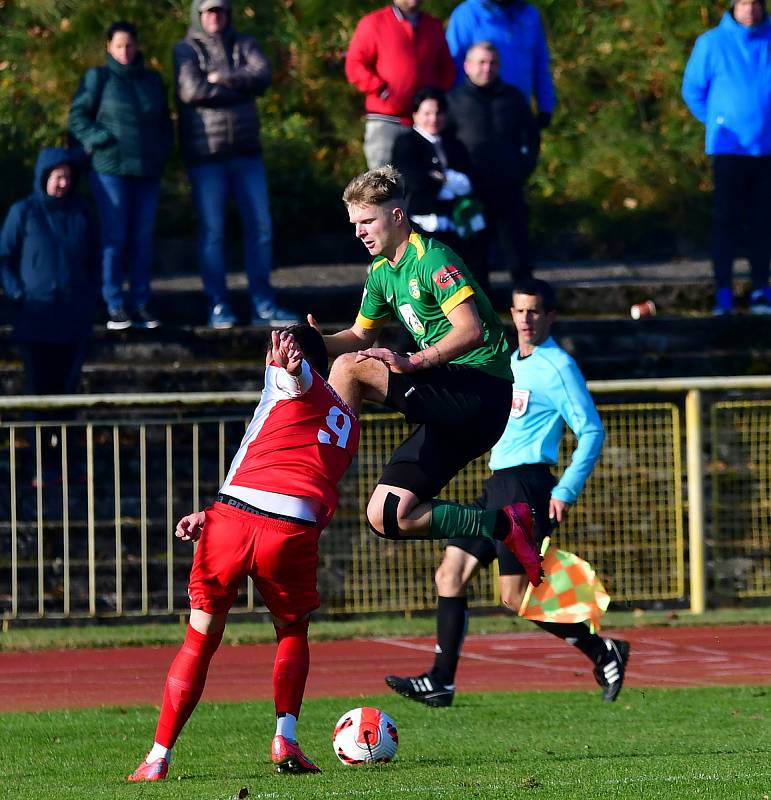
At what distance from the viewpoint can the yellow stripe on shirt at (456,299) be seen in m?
7.61

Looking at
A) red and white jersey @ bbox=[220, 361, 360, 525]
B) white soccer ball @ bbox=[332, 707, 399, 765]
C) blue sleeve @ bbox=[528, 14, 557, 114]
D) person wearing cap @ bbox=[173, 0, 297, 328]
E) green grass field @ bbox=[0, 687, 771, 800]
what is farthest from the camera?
blue sleeve @ bbox=[528, 14, 557, 114]

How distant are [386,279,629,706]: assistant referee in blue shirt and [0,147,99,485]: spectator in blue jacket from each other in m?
4.11

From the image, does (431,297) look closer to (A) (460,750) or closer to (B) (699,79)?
(A) (460,750)

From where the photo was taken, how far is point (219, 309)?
13.8m

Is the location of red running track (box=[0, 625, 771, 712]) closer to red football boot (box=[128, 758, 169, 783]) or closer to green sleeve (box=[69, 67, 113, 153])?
red football boot (box=[128, 758, 169, 783])

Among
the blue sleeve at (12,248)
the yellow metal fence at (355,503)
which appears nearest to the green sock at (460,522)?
the yellow metal fence at (355,503)

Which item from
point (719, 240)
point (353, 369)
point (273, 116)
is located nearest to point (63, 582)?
point (353, 369)

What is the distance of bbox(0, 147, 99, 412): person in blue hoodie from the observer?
40.6ft

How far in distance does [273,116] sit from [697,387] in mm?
7933

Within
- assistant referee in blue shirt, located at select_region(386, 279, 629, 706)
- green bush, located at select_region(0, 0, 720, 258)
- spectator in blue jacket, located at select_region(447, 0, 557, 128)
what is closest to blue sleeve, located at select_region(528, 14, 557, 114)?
spectator in blue jacket, located at select_region(447, 0, 557, 128)

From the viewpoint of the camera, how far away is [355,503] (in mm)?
12359

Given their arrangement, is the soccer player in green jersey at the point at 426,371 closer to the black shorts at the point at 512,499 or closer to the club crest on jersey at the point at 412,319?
the club crest on jersey at the point at 412,319

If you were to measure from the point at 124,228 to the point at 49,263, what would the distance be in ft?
3.55

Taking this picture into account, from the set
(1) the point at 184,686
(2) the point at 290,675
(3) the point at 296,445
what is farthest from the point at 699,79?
(1) the point at 184,686
